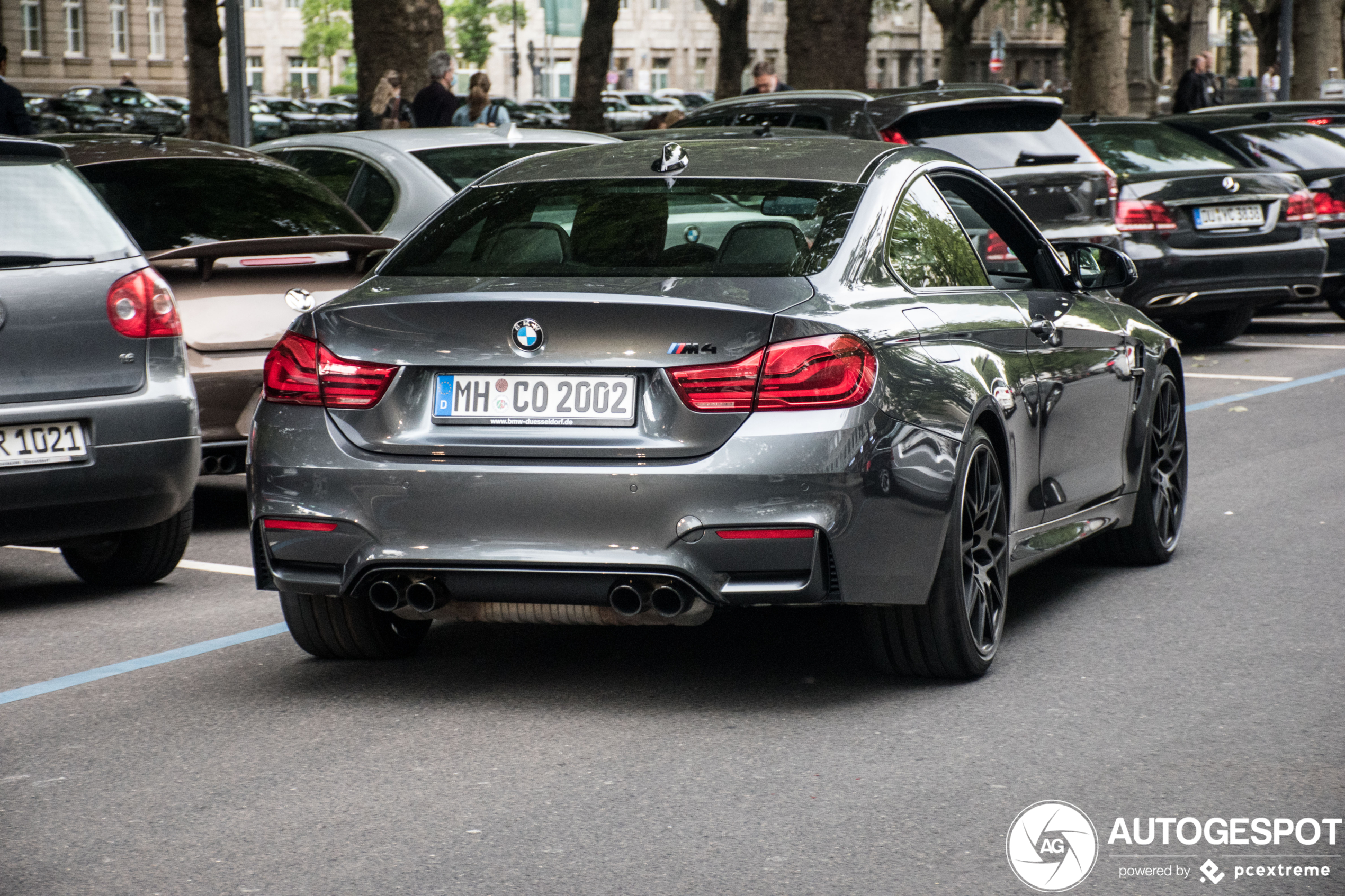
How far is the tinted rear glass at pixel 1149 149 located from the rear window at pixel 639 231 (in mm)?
9674

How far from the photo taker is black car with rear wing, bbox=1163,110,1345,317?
16203 millimetres

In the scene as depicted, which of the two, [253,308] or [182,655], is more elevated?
[253,308]

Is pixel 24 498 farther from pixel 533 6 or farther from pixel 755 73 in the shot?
pixel 533 6

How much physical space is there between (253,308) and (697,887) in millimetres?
4864

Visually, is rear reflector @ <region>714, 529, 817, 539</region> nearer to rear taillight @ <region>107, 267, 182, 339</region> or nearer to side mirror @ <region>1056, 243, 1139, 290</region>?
side mirror @ <region>1056, 243, 1139, 290</region>

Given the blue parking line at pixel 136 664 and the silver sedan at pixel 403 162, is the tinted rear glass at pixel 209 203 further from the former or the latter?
the blue parking line at pixel 136 664

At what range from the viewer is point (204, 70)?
75.9ft

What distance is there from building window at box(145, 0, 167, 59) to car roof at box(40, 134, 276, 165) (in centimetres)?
6578

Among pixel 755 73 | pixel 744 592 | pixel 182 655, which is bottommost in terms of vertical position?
pixel 182 655

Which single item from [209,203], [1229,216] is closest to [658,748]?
[209,203]

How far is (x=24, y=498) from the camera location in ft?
20.8

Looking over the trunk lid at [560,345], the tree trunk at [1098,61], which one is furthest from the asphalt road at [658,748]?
the tree trunk at [1098,61]

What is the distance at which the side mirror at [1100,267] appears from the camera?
670cm

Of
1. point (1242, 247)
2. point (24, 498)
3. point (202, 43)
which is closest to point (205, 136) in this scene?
point (202, 43)
